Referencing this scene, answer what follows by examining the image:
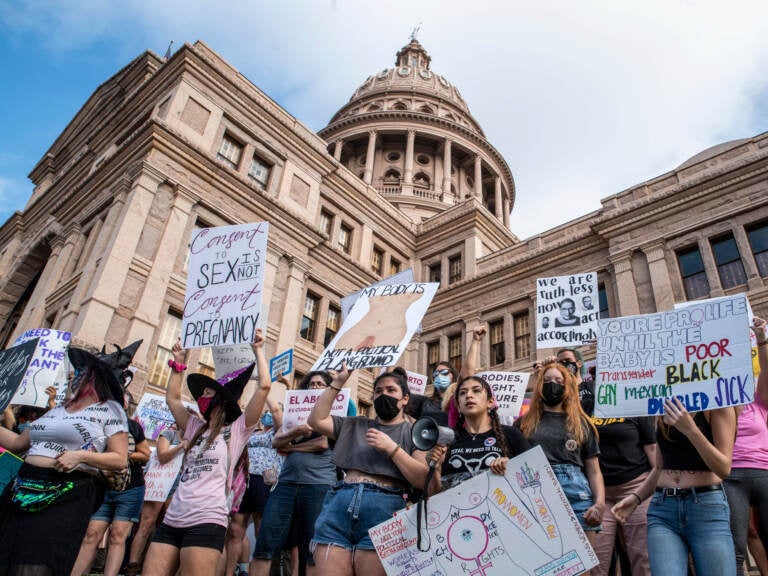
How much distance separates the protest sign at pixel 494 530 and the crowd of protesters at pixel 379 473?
5.5 inches

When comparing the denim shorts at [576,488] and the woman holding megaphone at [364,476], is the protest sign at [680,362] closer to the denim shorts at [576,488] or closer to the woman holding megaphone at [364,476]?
the denim shorts at [576,488]

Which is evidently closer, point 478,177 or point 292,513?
point 292,513

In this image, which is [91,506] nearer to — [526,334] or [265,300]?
[265,300]

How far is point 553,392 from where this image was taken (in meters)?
4.37

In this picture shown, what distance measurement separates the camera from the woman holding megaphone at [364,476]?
11.3 ft

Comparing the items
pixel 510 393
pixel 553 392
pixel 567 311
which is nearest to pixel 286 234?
pixel 567 311

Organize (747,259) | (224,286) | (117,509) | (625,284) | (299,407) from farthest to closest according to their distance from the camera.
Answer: (625,284)
(747,259)
(224,286)
(299,407)
(117,509)

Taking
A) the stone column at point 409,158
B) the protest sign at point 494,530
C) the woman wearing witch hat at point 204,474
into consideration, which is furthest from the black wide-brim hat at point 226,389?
the stone column at point 409,158

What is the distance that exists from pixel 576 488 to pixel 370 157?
118 feet

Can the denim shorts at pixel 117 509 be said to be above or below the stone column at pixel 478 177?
below

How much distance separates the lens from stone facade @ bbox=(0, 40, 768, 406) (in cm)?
1605

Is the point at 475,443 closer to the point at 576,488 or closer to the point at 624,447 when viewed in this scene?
the point at 576,488

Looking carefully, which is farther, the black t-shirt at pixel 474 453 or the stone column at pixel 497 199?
the stone column at pixel 497 199

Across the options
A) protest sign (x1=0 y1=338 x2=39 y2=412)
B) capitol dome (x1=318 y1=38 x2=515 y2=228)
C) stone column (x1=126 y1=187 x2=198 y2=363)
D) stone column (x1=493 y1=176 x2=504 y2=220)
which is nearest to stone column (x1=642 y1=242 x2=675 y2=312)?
stone column (x1=126 y1=187 x2=198 y2=363)
